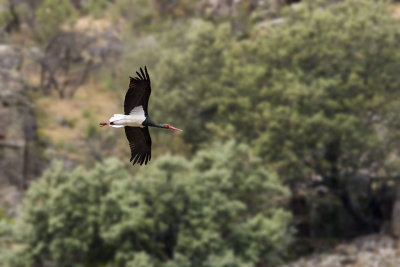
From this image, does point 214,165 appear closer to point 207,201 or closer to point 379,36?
point 207,201

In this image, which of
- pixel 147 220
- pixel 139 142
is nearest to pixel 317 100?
pixel 147 220

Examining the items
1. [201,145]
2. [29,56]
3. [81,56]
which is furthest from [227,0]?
[201,145]

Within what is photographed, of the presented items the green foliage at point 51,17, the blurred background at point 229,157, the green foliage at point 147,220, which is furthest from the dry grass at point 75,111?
the green foliage at point 147,220

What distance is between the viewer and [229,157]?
101 ft

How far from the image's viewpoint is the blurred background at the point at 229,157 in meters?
29.2

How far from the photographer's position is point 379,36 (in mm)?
34656

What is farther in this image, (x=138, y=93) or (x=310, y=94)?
(x=310, y=94)

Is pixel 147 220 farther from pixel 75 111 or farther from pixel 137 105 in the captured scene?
pixel 75 111

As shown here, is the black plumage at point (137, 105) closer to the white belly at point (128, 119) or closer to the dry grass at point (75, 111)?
the white belly at point (128, 119)

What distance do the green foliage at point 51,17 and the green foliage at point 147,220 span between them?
1873cm

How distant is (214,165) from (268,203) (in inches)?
111

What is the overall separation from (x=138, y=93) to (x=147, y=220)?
16000 millimetres

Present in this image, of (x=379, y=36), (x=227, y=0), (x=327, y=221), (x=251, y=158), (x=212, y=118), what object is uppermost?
(x=227, y=0)

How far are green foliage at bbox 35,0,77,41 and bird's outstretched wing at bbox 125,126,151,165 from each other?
34.8m
